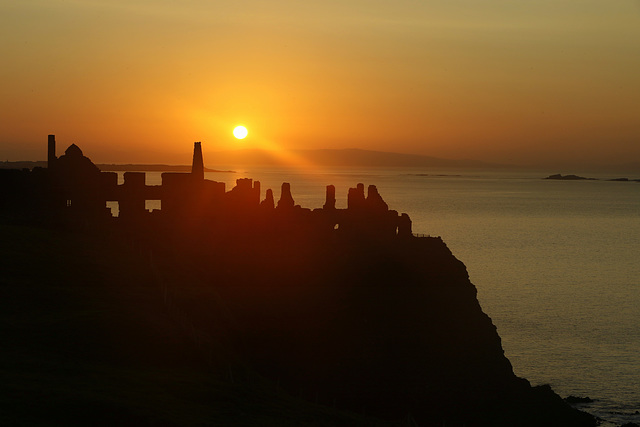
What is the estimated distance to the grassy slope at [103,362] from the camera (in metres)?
23.7

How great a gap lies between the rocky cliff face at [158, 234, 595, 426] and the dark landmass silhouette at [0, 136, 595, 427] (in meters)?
0.11

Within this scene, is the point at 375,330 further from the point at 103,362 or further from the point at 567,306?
the point at 567,306

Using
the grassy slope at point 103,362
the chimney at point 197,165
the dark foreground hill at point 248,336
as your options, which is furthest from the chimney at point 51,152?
the grassy slope at point 103,362

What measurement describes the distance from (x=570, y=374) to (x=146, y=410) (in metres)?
49.7

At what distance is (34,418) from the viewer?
2188cm

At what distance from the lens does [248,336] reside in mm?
45406

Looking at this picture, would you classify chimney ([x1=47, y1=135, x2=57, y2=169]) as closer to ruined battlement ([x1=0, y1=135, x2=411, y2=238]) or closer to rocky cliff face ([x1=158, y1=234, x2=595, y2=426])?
ruined battlement ([x1=0, y1=135, x2=411, y2=238])

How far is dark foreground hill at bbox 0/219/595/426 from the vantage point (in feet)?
88.0

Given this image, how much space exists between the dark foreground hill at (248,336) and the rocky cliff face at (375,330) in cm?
11

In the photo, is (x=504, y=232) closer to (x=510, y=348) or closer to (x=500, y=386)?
(x=510, y=348)

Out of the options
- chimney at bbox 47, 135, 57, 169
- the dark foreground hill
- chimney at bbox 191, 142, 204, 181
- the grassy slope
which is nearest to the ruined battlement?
chimney at bbox 47, 135, 57, 169

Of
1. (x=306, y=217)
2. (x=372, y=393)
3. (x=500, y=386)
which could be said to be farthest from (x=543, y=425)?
(x=306, y=217)

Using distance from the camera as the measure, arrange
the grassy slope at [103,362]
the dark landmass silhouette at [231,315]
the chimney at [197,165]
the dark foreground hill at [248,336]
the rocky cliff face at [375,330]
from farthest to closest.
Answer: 1. the chimney at [197,165]
2. the rocky cliff face at [375,330]
3. the dark landmass silhouette at [231,315]
4. the dark foreground hill at [248,336]
5. the grassy slope at [103,362]

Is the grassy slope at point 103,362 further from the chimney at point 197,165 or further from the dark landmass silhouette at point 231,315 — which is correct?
the chimney at point 197,165
